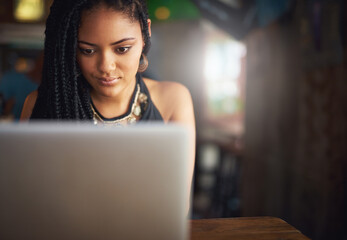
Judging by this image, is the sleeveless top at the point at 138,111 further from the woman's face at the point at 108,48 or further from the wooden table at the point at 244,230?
the wooden table at the point at 244,230

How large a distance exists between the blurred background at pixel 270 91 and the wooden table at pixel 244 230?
854 mm

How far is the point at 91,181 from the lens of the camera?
449mm

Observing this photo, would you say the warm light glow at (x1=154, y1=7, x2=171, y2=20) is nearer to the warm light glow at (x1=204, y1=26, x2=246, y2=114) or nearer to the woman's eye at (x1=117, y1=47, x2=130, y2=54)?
the warm light glow at (x1=204, y1=26, x2=246, y2=114)

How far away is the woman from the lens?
0.93 meters

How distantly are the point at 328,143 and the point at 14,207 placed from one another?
5.09 ft

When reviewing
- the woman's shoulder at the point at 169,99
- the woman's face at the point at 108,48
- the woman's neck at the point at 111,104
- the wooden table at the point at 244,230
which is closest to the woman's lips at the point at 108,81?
the woman's face at the point at 108,48

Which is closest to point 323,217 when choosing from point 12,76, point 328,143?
point 328,143

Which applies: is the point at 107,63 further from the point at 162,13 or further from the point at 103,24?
the point at 162,13

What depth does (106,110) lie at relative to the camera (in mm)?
1077

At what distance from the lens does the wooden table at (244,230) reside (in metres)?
0.75

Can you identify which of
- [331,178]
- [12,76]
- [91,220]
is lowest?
[331,178]

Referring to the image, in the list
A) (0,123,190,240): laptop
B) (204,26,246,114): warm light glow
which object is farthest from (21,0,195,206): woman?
(204,26,246,114): warm light glow

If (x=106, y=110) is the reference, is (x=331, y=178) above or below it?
below

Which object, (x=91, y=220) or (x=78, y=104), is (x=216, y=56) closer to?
(x=78, y=104)
